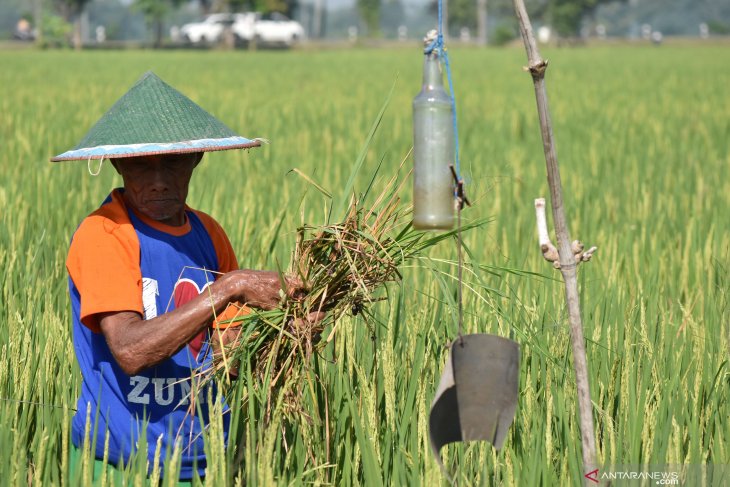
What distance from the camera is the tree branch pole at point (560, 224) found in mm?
1409

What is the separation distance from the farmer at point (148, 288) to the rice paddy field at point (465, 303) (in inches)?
3.1

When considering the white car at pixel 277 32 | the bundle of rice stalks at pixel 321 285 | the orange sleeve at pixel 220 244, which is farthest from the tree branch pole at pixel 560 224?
the white car at pixel 277 32

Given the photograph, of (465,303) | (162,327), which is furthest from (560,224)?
(465,303)

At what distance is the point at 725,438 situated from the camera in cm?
213

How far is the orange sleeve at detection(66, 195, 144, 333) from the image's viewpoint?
163 centimetres

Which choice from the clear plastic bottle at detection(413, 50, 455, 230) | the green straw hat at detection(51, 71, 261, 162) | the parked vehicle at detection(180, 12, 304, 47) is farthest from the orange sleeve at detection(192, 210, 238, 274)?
the parked vehicle at detection(180, 12, 304, 47)

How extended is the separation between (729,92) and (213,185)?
9572 mm

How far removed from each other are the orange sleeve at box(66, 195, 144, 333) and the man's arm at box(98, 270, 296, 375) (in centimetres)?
2

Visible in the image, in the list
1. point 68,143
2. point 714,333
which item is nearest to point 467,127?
point 68,143

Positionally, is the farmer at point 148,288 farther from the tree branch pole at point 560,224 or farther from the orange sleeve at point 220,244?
the tree branch pole at point 560,224

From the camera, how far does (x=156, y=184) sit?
5.76ft

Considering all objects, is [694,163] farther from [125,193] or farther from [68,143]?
[125,193]

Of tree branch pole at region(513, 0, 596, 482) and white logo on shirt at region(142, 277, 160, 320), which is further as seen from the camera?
white logo on shirt at region(142, 277, 160, 320)

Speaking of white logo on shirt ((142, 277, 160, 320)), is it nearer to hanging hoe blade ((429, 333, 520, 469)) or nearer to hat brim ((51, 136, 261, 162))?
hat brim ((51, 136, 261, 162))
